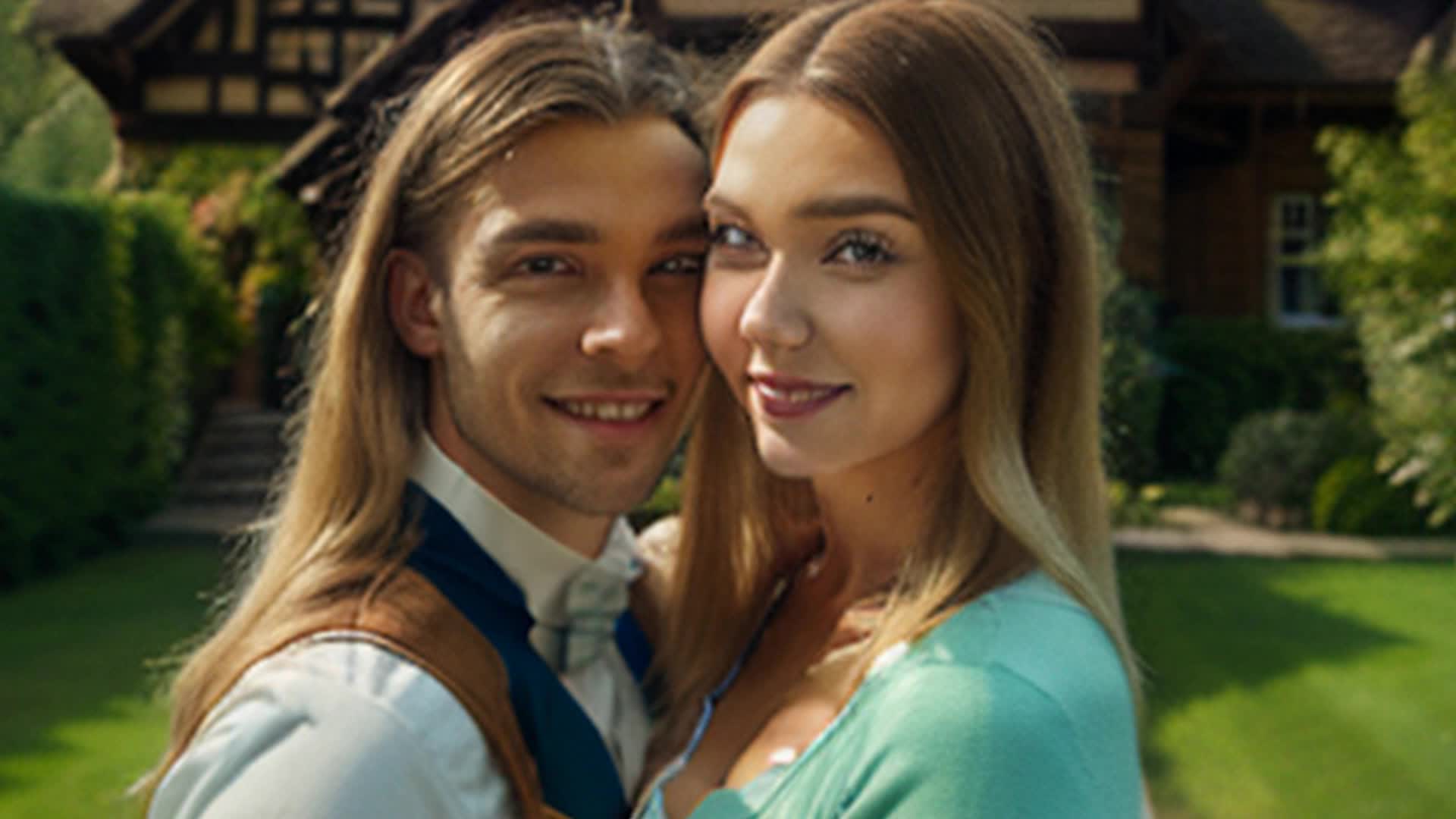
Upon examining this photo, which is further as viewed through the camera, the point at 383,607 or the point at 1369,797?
the point at 1369,797

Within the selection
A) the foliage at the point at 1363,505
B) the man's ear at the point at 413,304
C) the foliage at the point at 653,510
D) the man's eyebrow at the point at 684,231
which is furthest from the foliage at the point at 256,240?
the man's eyebrow at the point at 684,231

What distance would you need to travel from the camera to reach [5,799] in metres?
5.50

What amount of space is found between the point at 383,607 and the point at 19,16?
18.1 metres

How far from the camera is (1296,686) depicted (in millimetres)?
6910

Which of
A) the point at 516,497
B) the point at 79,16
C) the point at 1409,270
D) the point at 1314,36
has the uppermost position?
the point at 516,497

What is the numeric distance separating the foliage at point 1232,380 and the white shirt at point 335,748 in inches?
496

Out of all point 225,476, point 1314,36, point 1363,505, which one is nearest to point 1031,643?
point 1363,505

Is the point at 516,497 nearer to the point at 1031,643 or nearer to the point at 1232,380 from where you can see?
the point at 1031,643

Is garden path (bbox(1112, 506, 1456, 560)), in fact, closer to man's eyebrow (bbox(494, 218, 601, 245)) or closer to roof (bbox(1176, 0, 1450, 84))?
roof (bbox(1176, 0, 1450, 84))

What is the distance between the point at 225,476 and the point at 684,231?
38.4 ft

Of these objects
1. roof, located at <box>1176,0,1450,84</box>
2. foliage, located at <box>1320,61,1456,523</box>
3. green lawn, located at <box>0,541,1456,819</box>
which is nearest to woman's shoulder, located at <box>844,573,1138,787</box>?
green lawn, located at <box>0,541,1456,819</box>

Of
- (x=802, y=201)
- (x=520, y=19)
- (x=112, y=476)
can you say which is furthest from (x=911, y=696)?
(x=112, y=476)

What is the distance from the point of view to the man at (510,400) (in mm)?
2014

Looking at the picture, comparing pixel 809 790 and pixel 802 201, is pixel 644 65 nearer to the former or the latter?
pixel 802 201
